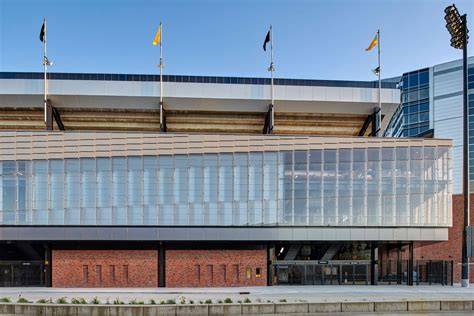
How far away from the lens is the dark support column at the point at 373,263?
3234 centimetres

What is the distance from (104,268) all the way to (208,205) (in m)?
9.96

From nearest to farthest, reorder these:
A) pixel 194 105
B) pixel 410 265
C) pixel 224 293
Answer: pixel 224 293 < pixel 410 265 < pixel 194 105

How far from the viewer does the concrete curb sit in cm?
1905

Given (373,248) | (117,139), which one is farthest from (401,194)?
(117,139)

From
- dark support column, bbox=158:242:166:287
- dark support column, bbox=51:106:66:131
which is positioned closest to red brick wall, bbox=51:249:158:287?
dark support column, bbox=158:242:166:287

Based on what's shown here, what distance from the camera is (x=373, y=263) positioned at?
1282 inches

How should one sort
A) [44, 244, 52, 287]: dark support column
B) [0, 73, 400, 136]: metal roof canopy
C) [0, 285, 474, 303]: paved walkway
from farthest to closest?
[0, 73, 400, 136]: metal roof canopy, [44, 244, 52, 287]: dark support column, [0, 285, 474, 303]: paved walkway

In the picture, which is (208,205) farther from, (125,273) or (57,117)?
(57,117)

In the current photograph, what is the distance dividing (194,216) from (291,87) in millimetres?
15313

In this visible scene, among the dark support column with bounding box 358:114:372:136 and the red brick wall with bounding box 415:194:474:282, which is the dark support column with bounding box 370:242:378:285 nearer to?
the red brick wall with bounding box 415:194:474:282

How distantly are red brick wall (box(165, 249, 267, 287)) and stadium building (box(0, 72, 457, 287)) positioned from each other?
0.08 m

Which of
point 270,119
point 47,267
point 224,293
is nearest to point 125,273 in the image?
point 47,267

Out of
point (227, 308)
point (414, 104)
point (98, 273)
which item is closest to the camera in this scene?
point (227, 308)

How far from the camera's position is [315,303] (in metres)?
19.8
